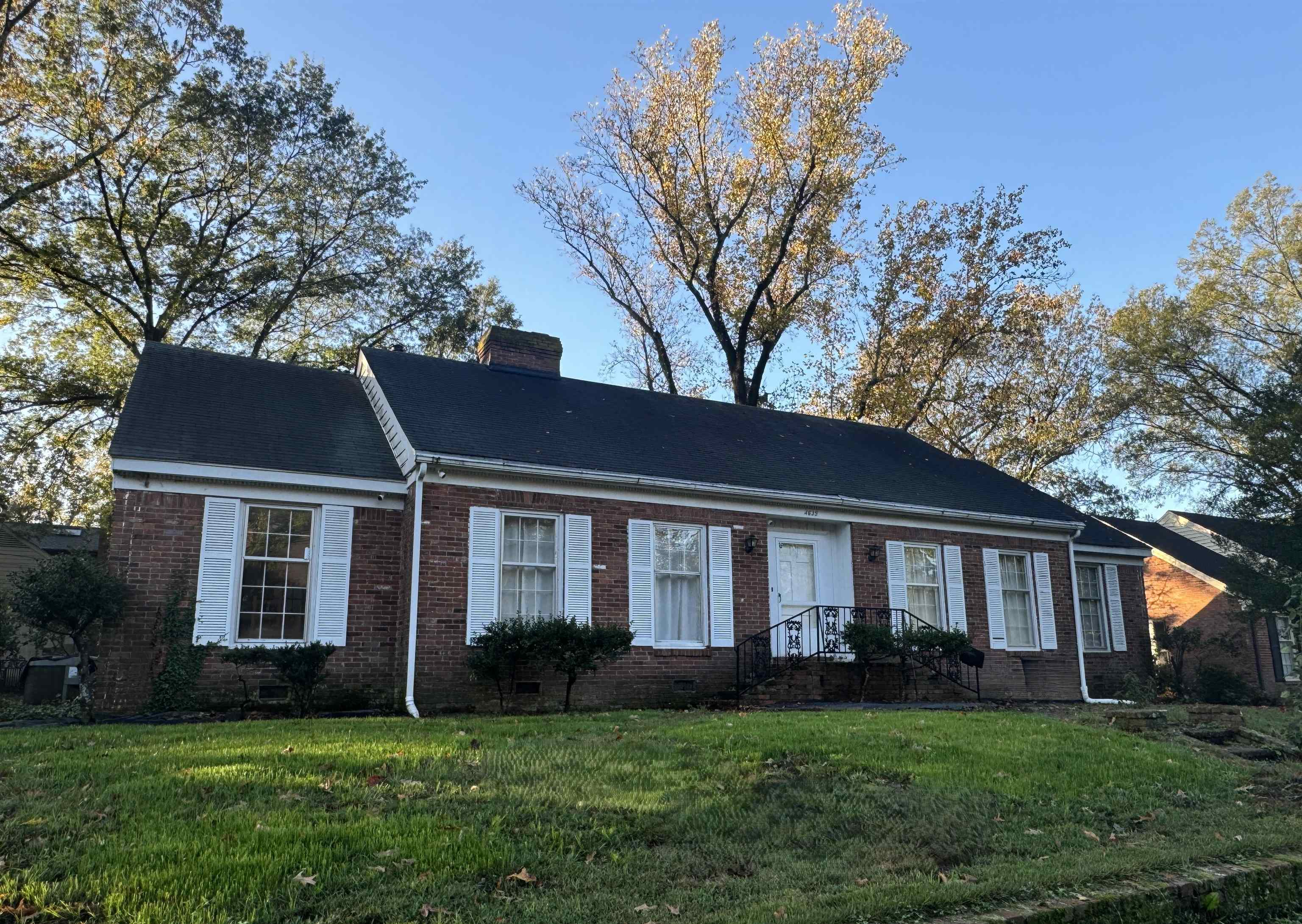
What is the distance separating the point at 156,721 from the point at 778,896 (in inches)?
306

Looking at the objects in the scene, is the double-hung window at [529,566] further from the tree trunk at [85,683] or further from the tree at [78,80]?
the tree at [78,80]

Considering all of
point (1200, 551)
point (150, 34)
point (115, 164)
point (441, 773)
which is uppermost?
point (150, 34)

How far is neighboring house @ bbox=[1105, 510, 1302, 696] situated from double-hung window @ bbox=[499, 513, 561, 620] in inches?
648

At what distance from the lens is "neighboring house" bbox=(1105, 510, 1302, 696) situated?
71.5 feet

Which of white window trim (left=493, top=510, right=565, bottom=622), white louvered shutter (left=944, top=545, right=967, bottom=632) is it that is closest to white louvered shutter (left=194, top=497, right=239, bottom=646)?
white window trim (left=493, top=510, right=565, bottom=622)

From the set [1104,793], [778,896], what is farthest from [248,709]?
[1104,793]

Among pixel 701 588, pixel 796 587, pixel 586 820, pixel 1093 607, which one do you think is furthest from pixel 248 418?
pixel 1093 607

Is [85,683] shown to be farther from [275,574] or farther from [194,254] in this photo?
[194,254]

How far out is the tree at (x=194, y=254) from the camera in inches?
824

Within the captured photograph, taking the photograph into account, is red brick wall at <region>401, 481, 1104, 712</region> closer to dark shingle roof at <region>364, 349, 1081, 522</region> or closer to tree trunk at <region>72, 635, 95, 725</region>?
dark shingle roof at <region>364, 349, 1081, 522</region>

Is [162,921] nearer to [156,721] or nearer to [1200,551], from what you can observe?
[156,721]

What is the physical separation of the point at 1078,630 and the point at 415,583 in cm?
1239

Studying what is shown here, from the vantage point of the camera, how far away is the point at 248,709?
11.0m

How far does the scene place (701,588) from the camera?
13898mm
